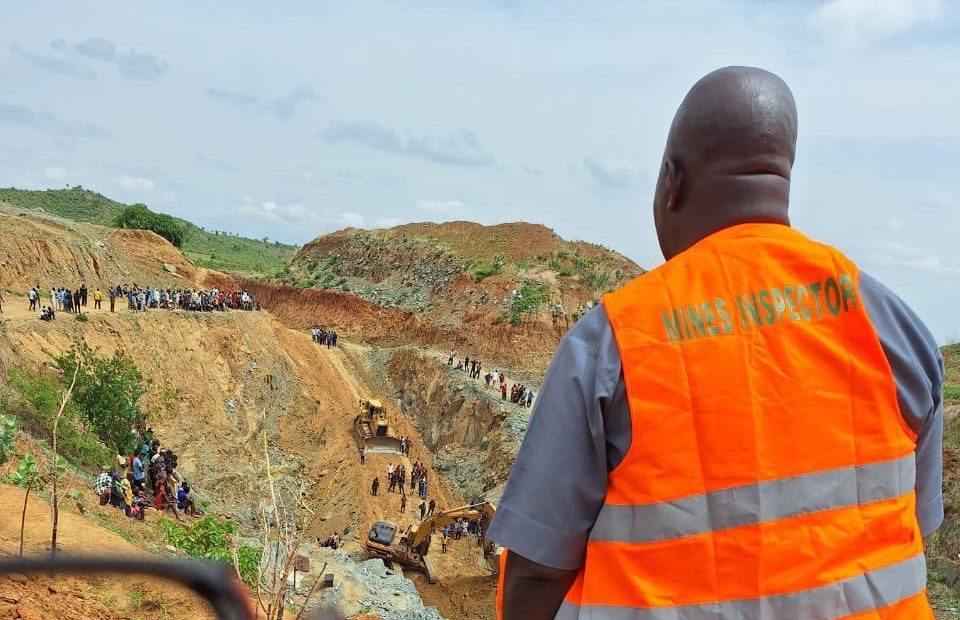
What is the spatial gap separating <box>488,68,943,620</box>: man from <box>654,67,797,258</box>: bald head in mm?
104

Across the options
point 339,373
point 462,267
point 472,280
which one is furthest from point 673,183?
point 462,267

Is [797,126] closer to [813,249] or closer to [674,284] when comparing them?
[813,249]

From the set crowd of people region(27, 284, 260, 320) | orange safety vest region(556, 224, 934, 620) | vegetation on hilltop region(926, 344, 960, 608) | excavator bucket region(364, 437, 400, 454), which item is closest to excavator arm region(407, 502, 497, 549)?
excavator bucket region(364, 437, 400, 454)

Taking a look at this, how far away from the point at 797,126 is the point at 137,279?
42450 millimetres

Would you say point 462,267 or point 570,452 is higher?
point 462,267

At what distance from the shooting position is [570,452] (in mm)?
1581

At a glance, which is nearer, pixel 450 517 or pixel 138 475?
pixel 138 475

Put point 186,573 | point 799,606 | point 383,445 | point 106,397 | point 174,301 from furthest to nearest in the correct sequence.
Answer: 1. point 383,445
2. point 174,301
3. point 106,397
4. point 799,606
5. point 186,573

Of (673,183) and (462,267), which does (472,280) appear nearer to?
(462,267)

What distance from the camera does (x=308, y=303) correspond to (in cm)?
5294

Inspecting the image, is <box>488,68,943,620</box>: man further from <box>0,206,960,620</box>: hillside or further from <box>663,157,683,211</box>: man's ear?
<box>0,206,960,620</box>: hillside

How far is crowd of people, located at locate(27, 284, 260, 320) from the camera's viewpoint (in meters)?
25.3

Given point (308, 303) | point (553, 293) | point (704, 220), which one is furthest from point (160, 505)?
point (308, 303)

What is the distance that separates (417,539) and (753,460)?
22.3 m
